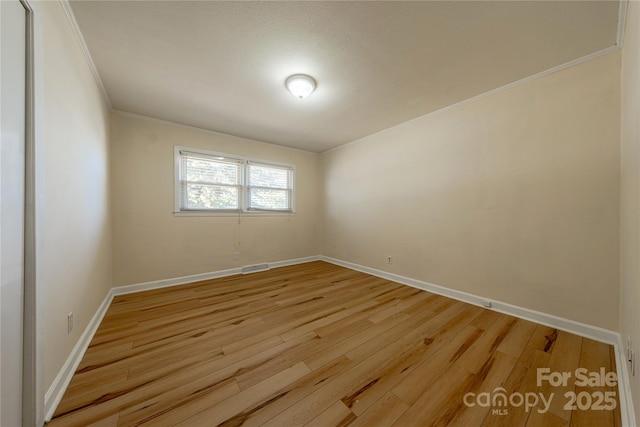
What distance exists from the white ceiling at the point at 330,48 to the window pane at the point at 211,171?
89 centimetres

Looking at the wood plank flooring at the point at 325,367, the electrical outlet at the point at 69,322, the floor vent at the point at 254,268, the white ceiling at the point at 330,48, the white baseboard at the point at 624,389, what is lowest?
the wood plank flooring at the point at 325,367

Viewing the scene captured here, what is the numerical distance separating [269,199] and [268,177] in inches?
17.2

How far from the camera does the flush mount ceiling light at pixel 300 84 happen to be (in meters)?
2.17

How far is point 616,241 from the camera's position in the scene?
5.85 ft

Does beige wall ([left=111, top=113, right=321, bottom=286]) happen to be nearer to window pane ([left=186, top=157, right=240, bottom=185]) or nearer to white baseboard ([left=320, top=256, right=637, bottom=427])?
window pane ([left=186, top=157, right=240, bottom=185])

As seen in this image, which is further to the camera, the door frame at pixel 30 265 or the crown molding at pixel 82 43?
the crown molding at pixel 82 43

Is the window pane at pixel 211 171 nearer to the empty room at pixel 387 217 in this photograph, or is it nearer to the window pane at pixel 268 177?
the empty room at pixel 387 217

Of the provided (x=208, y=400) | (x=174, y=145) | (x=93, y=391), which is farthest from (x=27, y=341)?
(x=174, y=145)

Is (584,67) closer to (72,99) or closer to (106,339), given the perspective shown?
(72,99)

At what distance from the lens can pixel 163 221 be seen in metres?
3.22

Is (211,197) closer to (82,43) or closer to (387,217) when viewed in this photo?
(82,43)

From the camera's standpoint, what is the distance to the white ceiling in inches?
58.4

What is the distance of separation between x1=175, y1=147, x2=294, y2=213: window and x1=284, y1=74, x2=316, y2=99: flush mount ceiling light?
200cm

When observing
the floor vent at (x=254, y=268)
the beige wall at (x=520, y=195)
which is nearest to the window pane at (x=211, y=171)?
the floor vent at (x=254, y=268)
